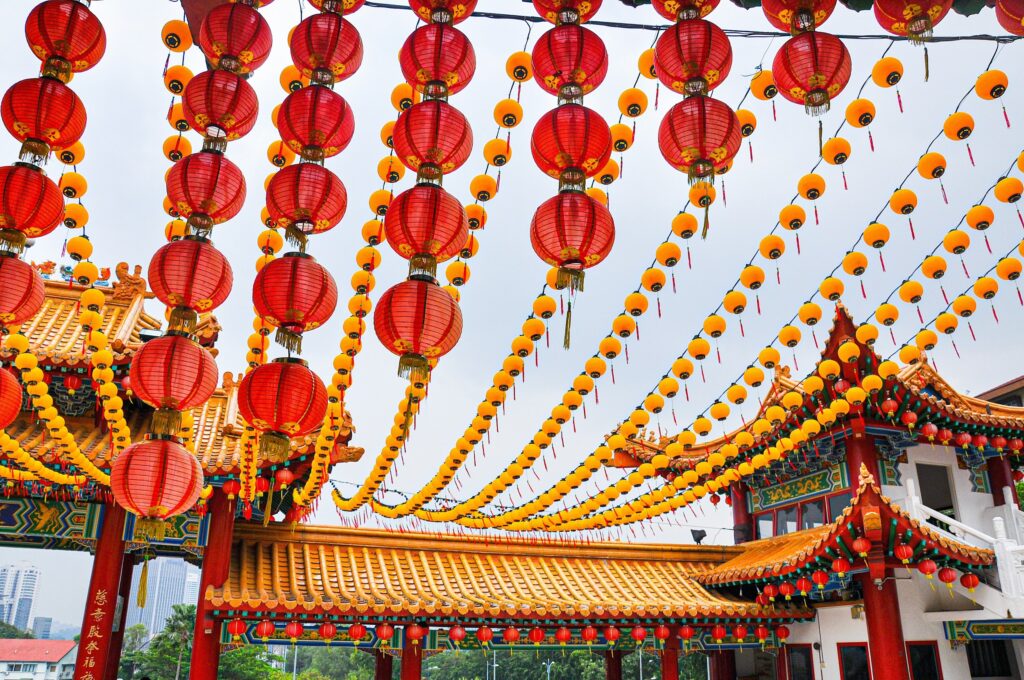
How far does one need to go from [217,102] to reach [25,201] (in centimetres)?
120

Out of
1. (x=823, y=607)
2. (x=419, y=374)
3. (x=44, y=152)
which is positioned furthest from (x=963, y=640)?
(x=44, y=152)

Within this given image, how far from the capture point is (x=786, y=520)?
45.3ft

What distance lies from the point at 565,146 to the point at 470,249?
97.6 inches

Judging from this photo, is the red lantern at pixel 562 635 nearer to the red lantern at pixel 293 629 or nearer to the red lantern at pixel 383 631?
the red lantern at pixel 383 631

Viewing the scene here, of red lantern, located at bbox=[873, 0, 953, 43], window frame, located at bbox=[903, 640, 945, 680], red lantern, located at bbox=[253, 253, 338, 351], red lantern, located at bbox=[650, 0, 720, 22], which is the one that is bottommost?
window frame, located at bbox=[903, 640, 945, 680]

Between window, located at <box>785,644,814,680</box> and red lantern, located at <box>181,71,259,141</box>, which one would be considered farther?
window, located at <box>785,644,814,680</box>

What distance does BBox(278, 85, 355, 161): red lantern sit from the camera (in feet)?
13.2

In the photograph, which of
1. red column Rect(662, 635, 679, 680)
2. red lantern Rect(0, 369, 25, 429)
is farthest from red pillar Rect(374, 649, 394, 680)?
red lantern Rect(0, 369, 25, 429)

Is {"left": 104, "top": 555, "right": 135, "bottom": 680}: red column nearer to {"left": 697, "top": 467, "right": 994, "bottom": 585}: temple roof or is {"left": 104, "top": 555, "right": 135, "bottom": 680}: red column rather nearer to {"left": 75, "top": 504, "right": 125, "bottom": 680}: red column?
{"left": 75, "top": 504, "right": 125, "bottom": 680}: red column

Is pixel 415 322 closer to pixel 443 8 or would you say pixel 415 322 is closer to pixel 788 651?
pixel 443 8

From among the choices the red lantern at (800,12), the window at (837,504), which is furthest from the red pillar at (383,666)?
the red lantern at (800,12)

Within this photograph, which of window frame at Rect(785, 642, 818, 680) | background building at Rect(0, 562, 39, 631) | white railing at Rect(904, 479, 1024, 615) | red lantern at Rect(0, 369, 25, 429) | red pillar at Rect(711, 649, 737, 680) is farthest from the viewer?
background building at Rect(0, 562, 39, 631)

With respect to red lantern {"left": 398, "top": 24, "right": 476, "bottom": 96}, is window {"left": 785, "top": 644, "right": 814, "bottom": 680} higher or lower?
lower

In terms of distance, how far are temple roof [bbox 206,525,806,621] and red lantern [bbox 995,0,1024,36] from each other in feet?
28.8
